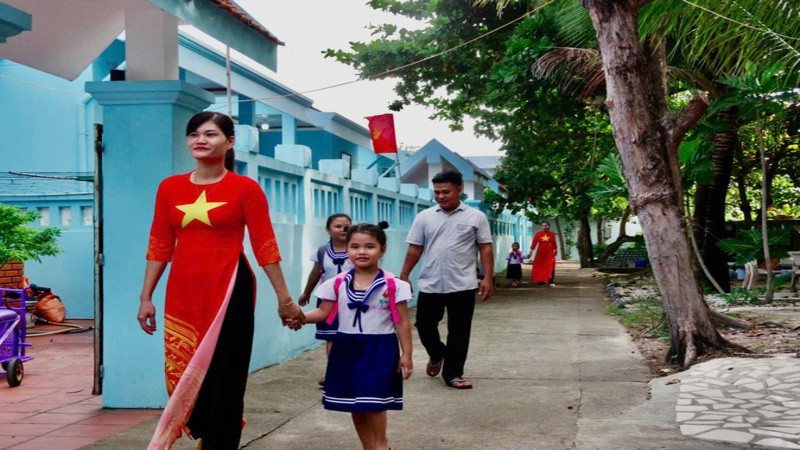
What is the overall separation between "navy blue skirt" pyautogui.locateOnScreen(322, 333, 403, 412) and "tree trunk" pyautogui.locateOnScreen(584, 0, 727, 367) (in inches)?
148

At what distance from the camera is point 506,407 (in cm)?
604

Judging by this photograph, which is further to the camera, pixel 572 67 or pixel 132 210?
pixel 572 67

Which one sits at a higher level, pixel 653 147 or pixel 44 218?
pixel 653 147

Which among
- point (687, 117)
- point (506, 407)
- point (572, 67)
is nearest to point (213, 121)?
point (506, 407)

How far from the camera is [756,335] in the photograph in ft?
30.2

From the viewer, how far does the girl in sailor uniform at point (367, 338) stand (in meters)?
4.24

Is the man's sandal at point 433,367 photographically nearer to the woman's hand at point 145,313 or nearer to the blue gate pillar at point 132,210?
the blue gate pillar at point 132,210

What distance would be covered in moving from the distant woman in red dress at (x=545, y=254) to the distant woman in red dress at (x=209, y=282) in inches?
643

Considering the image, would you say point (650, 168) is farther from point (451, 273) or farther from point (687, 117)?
point (451, 273)

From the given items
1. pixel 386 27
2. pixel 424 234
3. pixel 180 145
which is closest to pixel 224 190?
pixel 180 145

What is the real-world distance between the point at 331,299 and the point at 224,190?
0.77 meters

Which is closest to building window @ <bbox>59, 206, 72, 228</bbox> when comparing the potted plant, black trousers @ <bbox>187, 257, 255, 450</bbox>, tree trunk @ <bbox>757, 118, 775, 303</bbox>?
the potted plant

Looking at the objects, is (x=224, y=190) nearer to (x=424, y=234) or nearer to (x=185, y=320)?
(x=185, y=320)

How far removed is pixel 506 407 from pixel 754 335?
Answer: 436 centimetres
